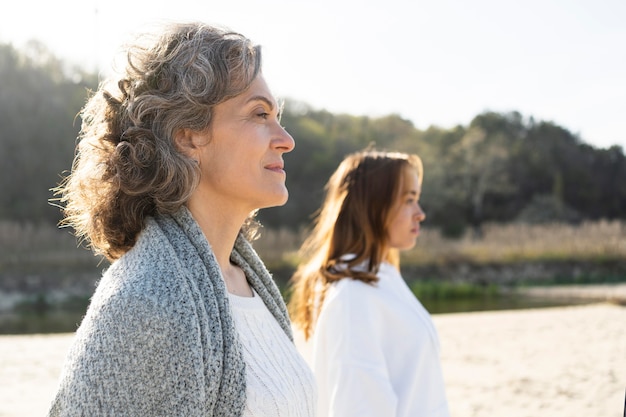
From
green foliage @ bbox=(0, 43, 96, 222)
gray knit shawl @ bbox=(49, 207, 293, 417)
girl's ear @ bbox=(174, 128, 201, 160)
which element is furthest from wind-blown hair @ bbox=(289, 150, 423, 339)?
green foliage @ bbox=(0, 43, 96, 222)

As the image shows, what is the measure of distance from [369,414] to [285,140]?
4.10ft

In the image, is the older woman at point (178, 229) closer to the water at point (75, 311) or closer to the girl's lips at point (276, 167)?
the girl's lips at point (276, 167)

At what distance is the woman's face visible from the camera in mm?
1625

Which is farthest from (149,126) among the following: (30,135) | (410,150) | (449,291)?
(410,150)

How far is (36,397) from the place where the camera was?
304 inches

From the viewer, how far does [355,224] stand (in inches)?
117

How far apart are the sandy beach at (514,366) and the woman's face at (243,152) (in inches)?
230

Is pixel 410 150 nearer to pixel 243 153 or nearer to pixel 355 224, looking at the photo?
pixel 355 224

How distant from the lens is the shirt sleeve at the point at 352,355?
250 cm

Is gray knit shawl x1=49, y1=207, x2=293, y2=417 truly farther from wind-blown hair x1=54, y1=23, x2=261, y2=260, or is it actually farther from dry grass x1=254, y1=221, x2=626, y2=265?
dry grass x1=254, y1=221, x2=626, y2=265

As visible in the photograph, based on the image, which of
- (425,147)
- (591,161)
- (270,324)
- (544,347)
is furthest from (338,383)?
(591,161)

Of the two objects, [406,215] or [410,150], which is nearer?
[406,215]

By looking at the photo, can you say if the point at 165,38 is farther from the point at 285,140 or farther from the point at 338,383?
the point at 338,383

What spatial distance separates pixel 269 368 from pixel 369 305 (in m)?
1.15
